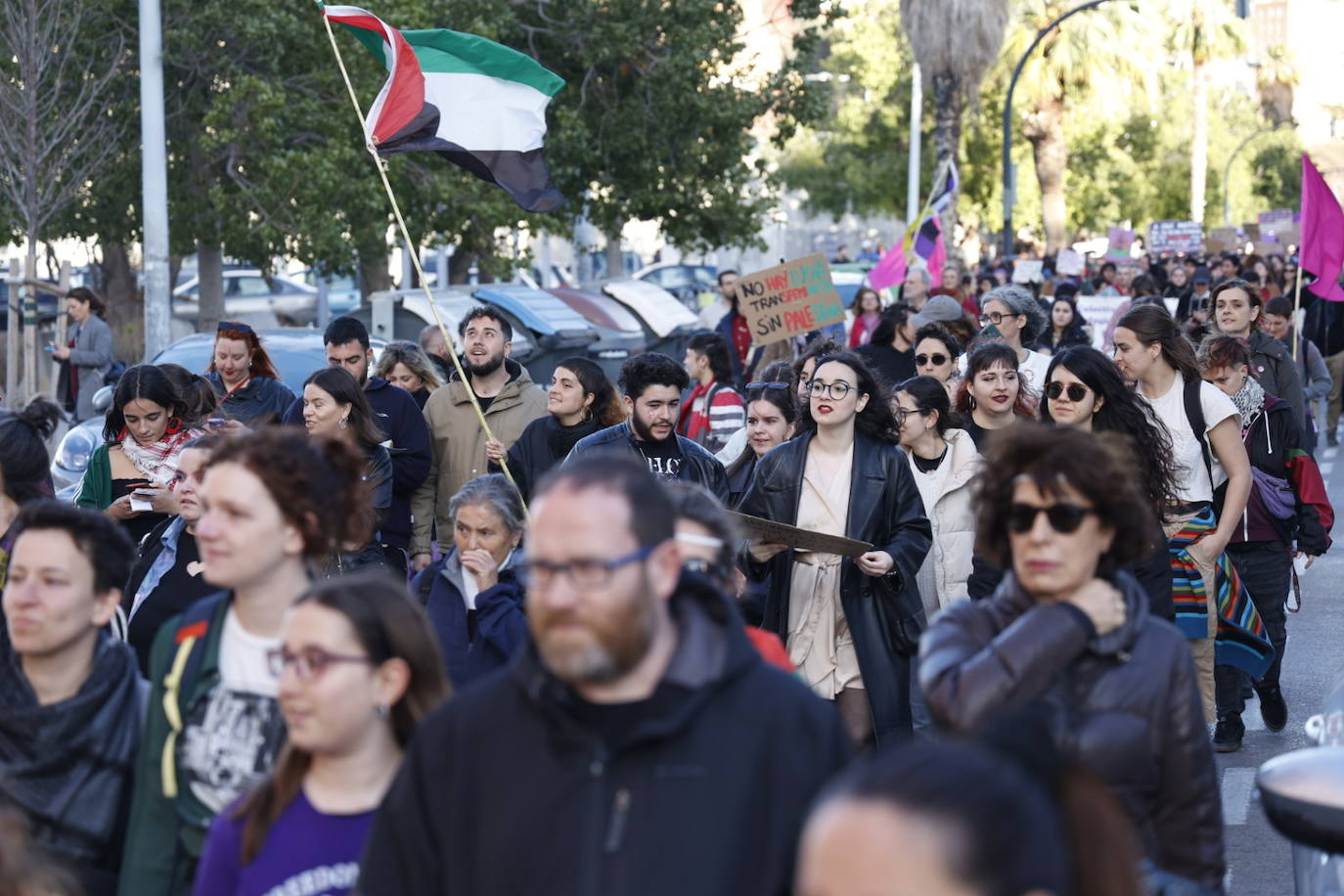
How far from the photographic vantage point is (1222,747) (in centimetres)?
841

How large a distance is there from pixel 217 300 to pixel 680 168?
6.39 meters

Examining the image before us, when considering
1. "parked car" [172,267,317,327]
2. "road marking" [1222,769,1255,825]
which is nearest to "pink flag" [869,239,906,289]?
"road marking" [1222,769,1255,825]

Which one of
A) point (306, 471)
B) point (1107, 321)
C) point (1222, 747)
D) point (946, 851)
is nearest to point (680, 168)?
point (1107, 321)

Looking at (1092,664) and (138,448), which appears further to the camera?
(138,448)

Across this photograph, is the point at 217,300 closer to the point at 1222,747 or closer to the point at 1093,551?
the point at 1222,747

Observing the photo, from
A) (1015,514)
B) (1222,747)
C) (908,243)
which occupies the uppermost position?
(908,243)

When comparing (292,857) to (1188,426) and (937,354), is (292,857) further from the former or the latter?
(937,354)

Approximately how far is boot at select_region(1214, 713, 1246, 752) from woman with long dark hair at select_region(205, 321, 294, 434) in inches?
174

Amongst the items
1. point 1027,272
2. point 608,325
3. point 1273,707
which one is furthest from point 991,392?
point 1027,272

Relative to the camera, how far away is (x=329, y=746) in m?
3.44

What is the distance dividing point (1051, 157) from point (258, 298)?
61.8 ft

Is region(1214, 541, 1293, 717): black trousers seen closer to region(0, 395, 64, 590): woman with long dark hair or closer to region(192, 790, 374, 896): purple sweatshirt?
region(0, 395, 64, 590): woman with long dark hair

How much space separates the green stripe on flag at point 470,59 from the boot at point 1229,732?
436cm

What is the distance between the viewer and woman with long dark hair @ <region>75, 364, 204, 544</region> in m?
7.47
